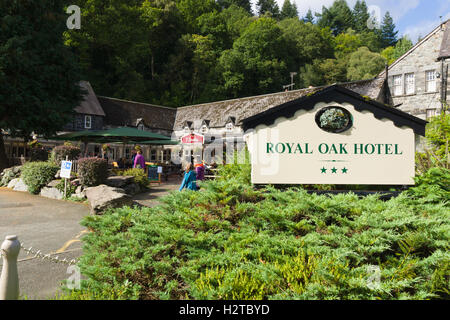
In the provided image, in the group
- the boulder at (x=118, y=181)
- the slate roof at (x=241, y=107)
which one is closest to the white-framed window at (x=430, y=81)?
the slate roof at (x=241, y=107)

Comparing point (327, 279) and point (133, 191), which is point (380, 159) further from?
point (133, 191)

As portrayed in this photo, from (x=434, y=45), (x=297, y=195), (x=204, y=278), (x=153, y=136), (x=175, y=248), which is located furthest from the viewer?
(x=434, y=45)

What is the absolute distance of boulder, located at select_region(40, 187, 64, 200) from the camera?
1144 cm

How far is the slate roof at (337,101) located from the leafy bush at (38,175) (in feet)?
35.5

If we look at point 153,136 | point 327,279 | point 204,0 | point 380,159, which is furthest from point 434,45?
point 204,0

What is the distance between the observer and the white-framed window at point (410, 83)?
76.8 ft

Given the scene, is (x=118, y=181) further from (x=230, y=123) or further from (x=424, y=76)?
(x=424, y=76)

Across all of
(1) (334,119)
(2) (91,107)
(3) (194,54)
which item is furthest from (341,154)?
(3) (194,54)

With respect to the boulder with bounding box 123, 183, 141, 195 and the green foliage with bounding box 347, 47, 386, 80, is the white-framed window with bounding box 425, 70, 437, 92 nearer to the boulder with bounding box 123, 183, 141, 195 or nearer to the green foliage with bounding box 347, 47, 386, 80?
the boulder with bounding box 123, 183, 141, 195

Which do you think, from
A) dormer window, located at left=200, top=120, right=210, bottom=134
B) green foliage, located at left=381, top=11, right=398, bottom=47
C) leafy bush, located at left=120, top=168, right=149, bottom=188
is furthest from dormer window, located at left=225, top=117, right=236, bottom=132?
green foliage, located at left=381, top=11, right=398, bottom=47

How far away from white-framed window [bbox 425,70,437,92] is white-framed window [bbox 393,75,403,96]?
177 centimetres

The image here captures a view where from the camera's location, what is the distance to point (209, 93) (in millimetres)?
45625

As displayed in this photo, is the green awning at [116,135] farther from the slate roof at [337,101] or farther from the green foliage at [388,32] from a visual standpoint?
the green foliage at [388,32]
